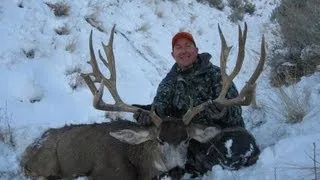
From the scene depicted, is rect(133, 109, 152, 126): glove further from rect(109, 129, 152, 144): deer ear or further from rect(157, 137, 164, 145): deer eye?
rect(157, 137, 164, 145): deer eye

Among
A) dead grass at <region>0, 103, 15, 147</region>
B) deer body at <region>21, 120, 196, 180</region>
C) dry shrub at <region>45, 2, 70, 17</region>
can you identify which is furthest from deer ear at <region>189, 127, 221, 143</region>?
dry shrub at <region>45, 2, 70, 17</region>

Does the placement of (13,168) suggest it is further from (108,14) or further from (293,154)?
(108,14)

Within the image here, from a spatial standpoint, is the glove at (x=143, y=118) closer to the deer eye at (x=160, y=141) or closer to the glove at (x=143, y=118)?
the glove at (x=143, y=118)

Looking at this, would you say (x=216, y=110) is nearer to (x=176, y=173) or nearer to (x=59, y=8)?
(x=176, y=173)

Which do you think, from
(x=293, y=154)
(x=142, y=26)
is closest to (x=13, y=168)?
(x=293, y=154)

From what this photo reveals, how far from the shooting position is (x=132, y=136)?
231 inches

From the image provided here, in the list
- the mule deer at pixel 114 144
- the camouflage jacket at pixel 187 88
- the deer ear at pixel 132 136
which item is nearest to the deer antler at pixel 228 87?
the mule deer at pixel 114 144

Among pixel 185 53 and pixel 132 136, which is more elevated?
pixel 185 53

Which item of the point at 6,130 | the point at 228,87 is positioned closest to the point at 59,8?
the point at 6,130

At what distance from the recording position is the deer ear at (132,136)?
5809 millimetres

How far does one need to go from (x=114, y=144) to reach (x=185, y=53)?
1.39 m

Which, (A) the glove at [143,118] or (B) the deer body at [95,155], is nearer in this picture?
(A) the glove at [143,118]

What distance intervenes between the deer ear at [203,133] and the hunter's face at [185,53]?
1.30 meters

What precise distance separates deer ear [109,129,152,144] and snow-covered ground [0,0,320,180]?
731 millimetres
